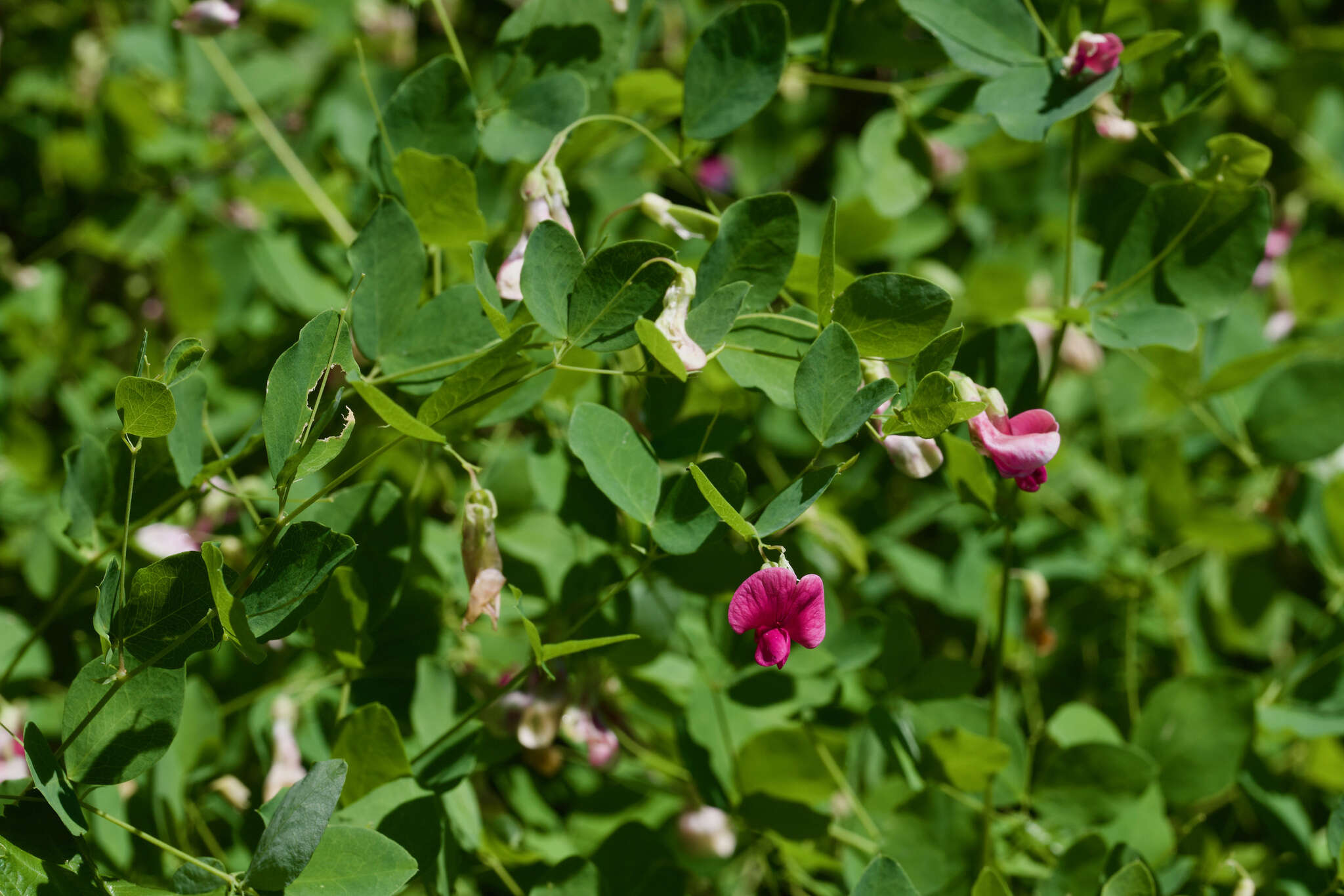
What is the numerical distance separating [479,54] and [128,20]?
21.2 inches

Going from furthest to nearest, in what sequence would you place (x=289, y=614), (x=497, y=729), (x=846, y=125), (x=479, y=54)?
(x=846, y=125) → (x=479, y=54) → (x=497, y=729) → (x=289, y=614)

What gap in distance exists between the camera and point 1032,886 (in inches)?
38.7

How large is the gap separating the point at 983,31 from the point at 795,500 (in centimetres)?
46

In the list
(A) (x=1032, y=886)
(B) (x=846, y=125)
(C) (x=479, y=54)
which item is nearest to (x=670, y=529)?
(A) (x=1032, y=886)

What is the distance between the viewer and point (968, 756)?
2.82 ft

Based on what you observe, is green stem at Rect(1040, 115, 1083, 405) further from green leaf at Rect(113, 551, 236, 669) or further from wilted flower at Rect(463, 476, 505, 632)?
green leaf at Rect(113, 551, 236, 669)

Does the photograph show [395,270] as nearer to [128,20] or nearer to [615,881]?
[615,881]

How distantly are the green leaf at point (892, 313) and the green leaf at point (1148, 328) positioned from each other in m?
0.21

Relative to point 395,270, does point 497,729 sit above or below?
below

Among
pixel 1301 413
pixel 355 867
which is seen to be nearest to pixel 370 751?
pixel 355 867

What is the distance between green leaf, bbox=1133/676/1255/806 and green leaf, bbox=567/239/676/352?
0.62 metres

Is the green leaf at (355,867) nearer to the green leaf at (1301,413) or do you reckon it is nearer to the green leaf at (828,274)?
the green leaf at (828,274)

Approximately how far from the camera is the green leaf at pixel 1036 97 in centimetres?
81

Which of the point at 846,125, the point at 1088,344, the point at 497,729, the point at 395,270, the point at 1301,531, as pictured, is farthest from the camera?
the point at 846,125
